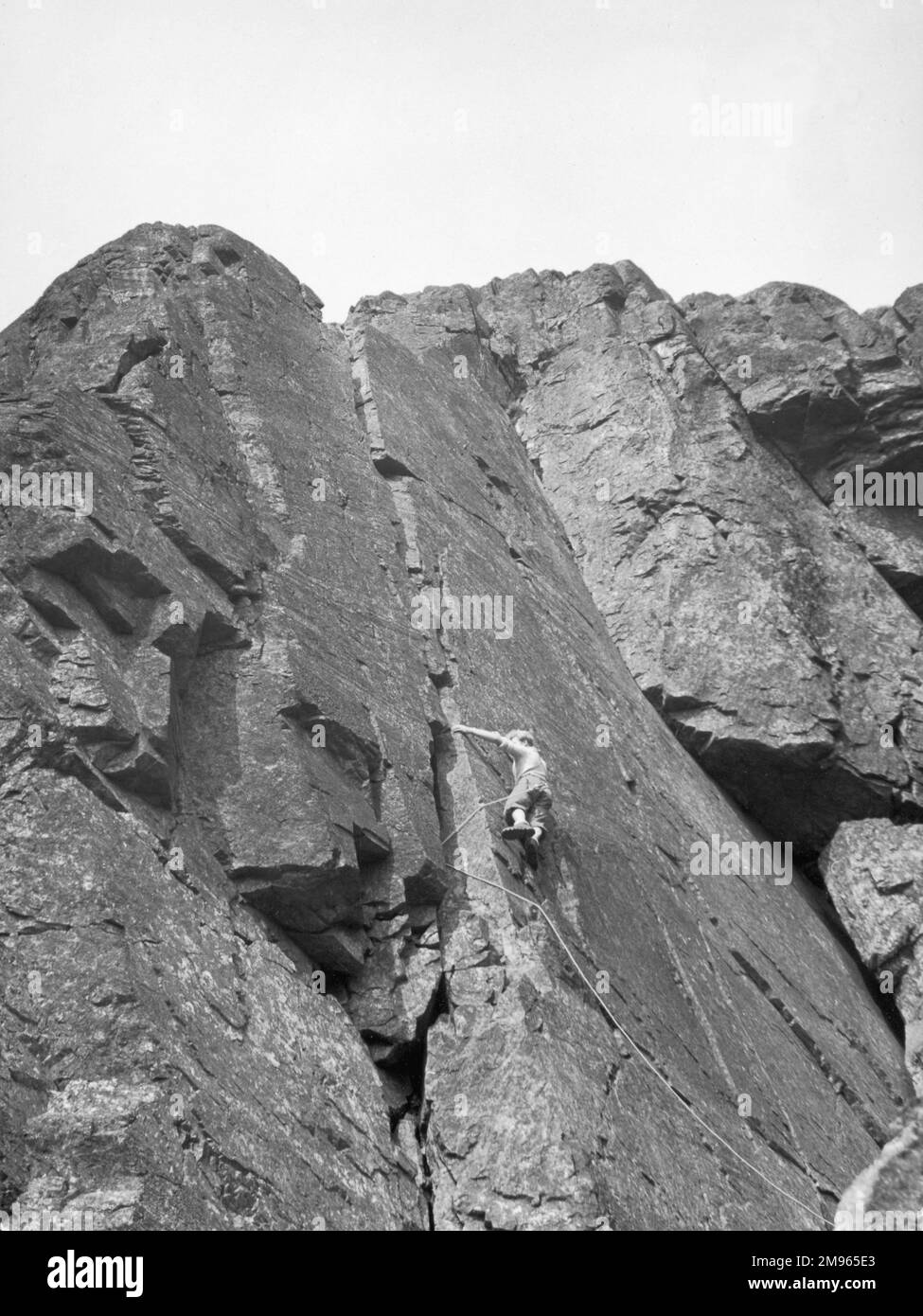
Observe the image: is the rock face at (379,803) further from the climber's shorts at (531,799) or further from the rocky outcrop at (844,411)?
the rocky outcrop at (844,411)

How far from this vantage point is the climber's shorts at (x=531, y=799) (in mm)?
13602

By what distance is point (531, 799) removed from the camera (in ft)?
44.9

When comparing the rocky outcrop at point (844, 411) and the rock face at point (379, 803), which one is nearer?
the rock face at point (379, 803)

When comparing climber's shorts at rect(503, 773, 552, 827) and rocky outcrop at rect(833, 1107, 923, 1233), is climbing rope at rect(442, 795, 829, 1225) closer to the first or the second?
climber's shorts at rect(503, 773, 552, 827)

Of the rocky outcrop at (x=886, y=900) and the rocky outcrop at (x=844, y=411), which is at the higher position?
the rocky outcrop at (x=844, y=411)

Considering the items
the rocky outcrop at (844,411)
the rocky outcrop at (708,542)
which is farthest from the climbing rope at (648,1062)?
the rocky outcrop at (844,411)

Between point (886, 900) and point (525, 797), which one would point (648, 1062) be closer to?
point (525, 797)

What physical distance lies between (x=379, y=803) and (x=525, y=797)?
1603mm

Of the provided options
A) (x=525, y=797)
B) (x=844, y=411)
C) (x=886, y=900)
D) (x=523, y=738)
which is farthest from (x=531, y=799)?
(x=844, y=411)

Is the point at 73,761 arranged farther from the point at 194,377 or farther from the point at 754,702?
the point at 754,702

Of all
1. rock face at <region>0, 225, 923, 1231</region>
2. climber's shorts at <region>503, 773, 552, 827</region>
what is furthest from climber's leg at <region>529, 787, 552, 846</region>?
rock face at <region>0, 225, 923, 1231</region>

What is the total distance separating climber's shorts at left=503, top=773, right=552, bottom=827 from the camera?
535 inches

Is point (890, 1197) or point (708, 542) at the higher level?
point (708, 542)

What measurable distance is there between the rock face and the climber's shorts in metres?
0.34
